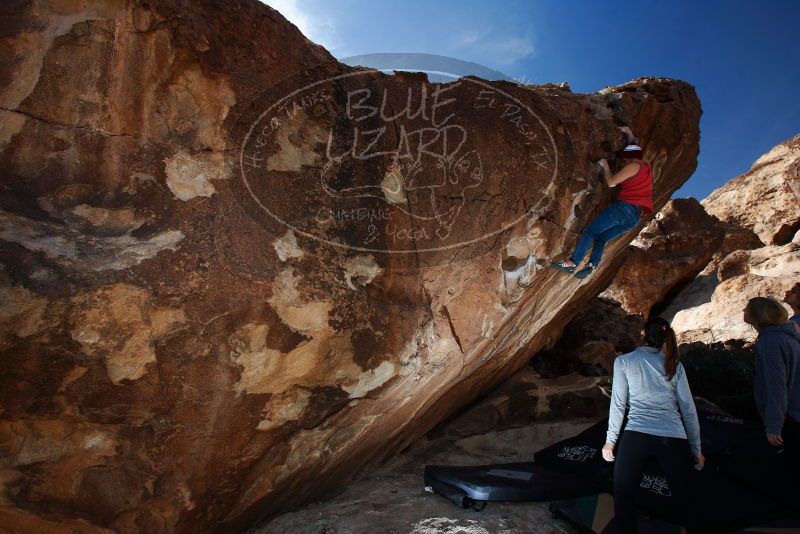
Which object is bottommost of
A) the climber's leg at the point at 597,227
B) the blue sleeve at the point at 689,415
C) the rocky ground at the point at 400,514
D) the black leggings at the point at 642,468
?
the rocky ground at the point at 400,514

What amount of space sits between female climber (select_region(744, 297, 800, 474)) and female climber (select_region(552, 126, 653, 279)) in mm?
1146

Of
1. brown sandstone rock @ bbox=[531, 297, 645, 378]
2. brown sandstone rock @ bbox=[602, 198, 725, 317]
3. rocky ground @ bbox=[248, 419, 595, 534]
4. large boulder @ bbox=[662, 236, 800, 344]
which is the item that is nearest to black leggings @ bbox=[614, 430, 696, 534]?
rocky ground @ bbox=[248, 419, 595, 534]

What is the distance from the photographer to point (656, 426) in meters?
2.42

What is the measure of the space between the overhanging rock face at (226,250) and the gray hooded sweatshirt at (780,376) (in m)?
1.42

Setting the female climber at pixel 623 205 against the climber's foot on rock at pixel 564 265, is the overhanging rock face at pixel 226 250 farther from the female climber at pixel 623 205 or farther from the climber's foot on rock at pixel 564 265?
the female climber at pixel 623 205

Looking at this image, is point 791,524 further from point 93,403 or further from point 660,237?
point 660,237

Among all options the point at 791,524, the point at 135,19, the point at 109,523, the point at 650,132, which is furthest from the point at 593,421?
the point at 135,19

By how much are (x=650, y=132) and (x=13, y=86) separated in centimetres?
478

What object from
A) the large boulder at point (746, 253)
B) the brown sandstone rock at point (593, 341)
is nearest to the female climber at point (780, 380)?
the brown sandstone rock at point (593, 341)

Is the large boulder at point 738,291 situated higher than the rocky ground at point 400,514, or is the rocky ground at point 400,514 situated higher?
the large boulder at point 738,291

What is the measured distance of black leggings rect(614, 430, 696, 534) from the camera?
2.39 meters

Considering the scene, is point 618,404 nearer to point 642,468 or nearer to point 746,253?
point 642,468

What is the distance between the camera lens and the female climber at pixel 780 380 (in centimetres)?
266

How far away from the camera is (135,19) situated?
2.58 m
